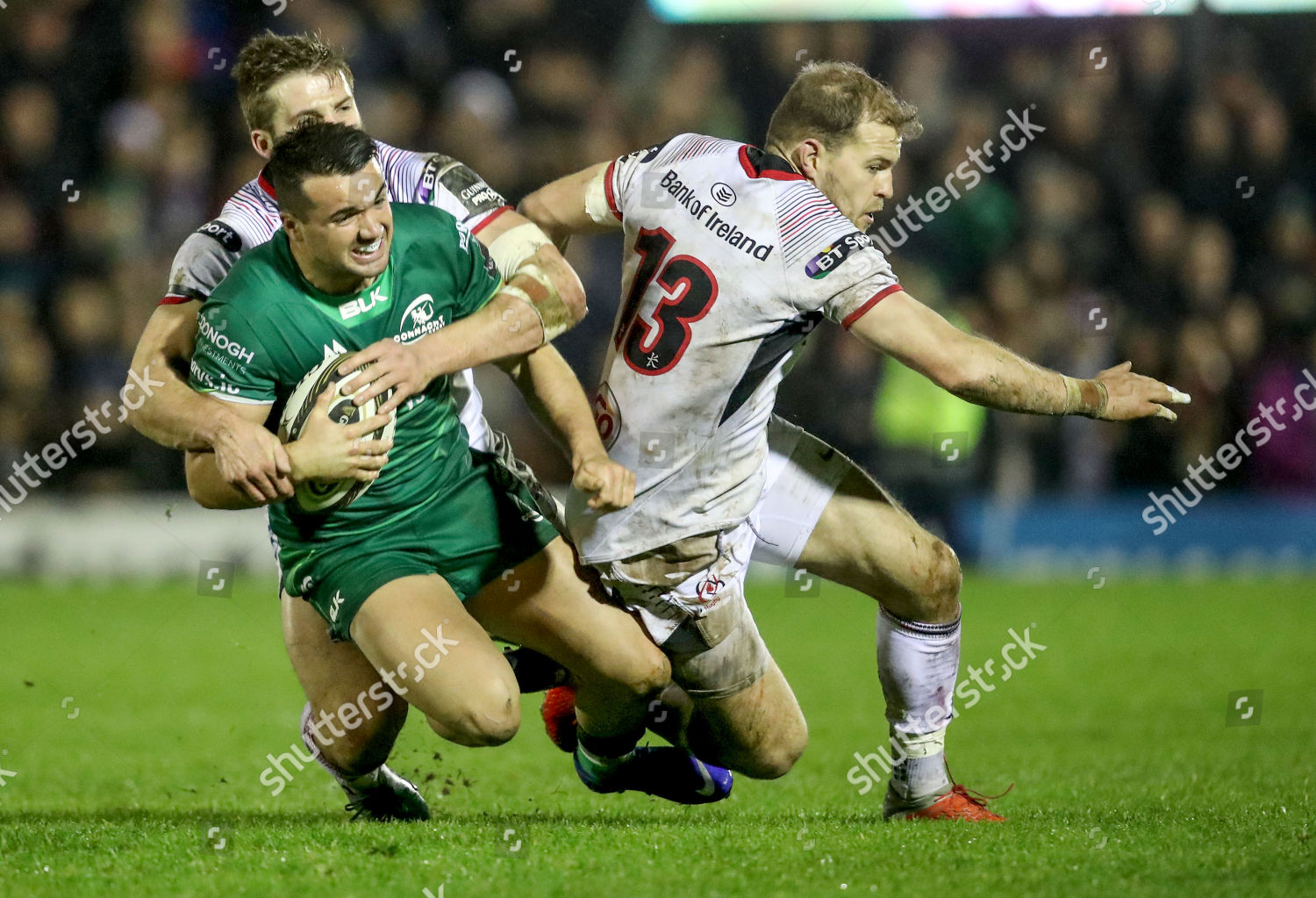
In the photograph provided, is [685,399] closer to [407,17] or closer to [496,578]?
[496,578]

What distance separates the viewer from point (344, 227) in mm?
4762

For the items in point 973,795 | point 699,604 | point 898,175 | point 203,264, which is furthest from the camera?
point 898,175

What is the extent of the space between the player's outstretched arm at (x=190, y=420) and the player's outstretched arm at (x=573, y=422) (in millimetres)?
896

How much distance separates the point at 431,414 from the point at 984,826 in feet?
7.27

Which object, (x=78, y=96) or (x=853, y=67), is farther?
(x=78, y=96)

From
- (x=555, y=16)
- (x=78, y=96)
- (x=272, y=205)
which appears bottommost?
(x=78, y=96)

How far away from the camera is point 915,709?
18.3 feet

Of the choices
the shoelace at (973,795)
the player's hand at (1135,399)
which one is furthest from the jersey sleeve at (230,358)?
the shoelace at (973,795)

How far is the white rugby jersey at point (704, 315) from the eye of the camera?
5004 millimetres

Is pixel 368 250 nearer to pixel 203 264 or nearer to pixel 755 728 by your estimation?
pixel 203 264

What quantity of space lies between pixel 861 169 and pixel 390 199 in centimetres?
161

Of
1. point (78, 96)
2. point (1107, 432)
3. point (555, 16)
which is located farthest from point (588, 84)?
point (1107, 432)

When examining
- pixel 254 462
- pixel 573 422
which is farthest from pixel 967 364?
pixel 254 462

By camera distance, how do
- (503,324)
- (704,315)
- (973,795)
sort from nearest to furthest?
(503,324) < (704,315) < (973,795)
